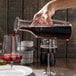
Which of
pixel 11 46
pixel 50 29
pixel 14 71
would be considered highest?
pixel 50 29

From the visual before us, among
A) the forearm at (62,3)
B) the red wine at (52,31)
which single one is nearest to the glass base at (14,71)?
the red wine at (52,31)

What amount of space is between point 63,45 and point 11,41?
2.20ft

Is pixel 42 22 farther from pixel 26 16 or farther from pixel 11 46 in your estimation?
pixel 26 16

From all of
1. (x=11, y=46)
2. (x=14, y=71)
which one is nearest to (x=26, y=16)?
(x=11, y=46)

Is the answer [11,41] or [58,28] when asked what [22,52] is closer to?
[11,41]

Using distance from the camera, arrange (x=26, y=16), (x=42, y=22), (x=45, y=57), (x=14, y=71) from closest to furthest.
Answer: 1. (x=42, y=22)
2. (x=14, y=71)
3. (x=45, y=57)
4. (x=26, y=16)

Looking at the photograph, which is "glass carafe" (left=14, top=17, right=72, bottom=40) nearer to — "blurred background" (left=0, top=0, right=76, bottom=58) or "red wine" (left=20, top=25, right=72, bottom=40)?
"red wine" (left=20, top=25, right=72, bottom=40)

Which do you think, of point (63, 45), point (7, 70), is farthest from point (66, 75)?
point (63, 45)

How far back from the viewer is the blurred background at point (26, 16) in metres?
1.83

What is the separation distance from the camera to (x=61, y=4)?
106 cm

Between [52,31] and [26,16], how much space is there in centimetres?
87

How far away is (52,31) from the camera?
0.99 metres

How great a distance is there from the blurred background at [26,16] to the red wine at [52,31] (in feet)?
2.72

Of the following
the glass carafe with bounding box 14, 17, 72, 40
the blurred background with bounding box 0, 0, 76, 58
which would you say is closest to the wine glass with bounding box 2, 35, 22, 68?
the glass carafe with bounding box 14, 17, 72, 40
